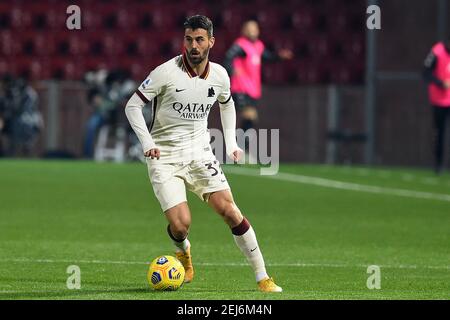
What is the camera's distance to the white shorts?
960 centimetres

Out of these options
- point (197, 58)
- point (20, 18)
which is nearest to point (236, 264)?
point (197, 58)

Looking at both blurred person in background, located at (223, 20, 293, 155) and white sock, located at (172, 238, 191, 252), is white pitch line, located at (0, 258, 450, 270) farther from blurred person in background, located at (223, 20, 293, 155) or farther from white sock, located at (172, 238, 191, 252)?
blurred person in background, located at (223, 20, 293, 155)

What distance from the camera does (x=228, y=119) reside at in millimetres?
9945

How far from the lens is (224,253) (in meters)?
12.6

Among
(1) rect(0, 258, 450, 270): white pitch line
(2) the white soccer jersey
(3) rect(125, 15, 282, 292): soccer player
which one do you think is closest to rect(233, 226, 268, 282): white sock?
(3) rect(125, 15, 282, 292): soccer player

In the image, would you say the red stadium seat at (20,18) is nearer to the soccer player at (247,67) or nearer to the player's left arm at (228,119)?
the soccer player at (247,67)

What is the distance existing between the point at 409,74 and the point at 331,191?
7.78 meters

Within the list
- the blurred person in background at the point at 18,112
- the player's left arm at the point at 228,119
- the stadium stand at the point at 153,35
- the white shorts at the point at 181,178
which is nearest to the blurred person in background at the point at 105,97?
the blurred person in background at the point at 18,112

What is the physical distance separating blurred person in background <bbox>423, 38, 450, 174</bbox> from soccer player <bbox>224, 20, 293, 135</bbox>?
2.47 m

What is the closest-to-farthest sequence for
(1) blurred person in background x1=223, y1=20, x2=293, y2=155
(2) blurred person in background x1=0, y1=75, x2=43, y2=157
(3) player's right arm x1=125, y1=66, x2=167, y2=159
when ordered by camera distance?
(3) player's right arm x1=125, y1=66, x2=167, y2=159 → (1) blurred person in background x1=223, y1=20, x2=293, y2=155 → (2) blurred person in background x1=0, y1=75, x2=43, y2=157

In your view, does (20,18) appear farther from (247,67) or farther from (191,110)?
(191,110)

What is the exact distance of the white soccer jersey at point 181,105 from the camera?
9562mm

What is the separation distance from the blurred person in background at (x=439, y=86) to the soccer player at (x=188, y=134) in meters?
13.2
